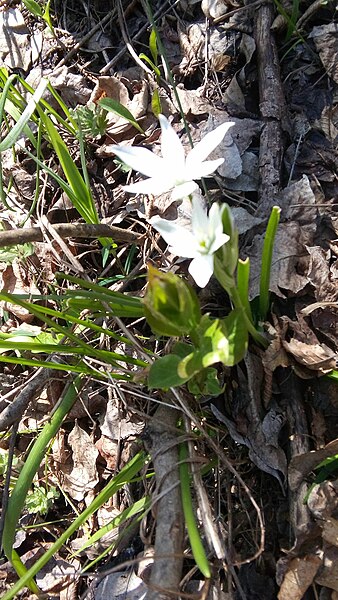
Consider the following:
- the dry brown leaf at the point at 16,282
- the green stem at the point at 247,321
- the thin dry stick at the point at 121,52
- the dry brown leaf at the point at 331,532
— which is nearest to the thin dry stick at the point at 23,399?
the dry brown leaf at the point at 16,282

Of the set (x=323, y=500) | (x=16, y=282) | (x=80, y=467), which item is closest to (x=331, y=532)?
(x=323, y=500)

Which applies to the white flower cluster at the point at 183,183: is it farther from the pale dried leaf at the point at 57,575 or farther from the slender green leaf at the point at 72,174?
the pale dried leaf at the point at 57,575

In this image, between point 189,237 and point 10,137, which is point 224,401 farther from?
point 10,137

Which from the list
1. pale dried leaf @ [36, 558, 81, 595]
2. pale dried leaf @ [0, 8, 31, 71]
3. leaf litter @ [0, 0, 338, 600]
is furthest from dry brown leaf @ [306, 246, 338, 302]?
pale dried leaf @ [0, 8, 31, 71]

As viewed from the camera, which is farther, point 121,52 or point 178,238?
point 121,52

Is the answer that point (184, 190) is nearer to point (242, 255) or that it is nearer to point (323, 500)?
point (242, 255)

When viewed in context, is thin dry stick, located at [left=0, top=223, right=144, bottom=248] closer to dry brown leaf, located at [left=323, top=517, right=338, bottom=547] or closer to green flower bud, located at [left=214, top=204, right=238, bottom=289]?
green flower bud, located at [left=214, top=204, right=238, bottom=289]
